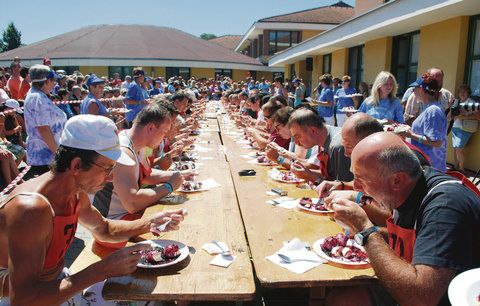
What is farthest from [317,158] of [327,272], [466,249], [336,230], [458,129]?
[458,129]

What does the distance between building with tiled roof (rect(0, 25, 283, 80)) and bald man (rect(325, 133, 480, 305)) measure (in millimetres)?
26959

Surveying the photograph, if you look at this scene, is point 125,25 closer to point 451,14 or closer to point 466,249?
point 451,14

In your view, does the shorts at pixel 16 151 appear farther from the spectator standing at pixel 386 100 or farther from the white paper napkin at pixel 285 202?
the spectator standing at pixel 386 100

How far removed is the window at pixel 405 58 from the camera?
10.0 m

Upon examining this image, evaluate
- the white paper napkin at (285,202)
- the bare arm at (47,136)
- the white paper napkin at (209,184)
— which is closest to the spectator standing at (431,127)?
the white paper napkin at (285,202)

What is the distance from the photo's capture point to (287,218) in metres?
2.96

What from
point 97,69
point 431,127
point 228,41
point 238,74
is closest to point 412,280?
point 431,127

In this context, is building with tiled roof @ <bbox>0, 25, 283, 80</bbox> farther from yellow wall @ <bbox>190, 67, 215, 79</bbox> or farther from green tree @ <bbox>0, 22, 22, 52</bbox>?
green tree @ <bbox>0, 22, 22, 52</bbox>

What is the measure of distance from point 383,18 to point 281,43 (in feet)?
74.0

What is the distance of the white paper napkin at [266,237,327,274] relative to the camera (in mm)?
2158

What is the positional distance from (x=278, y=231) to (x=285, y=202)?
0.65 meters

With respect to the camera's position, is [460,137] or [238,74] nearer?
[460,137]

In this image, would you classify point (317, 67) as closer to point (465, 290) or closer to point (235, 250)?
point (235, 250)

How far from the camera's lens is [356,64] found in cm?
1408
